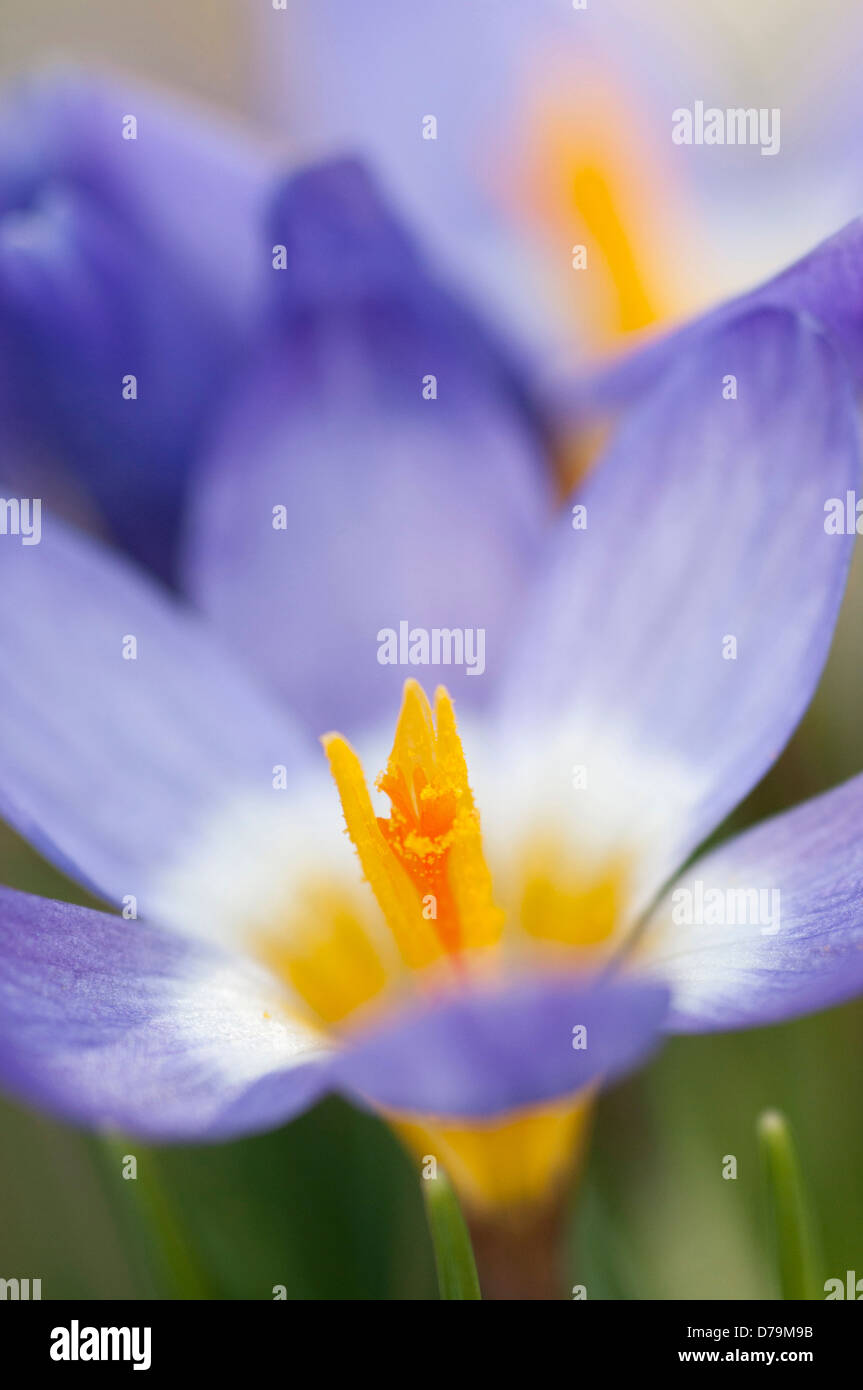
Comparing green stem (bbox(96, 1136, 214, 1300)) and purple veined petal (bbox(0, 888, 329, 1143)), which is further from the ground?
purple veined petal (bbox(0, 888, 329, 1143))

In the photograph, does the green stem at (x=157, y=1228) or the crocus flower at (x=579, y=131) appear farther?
the crocus flower at (x=579, y=131)

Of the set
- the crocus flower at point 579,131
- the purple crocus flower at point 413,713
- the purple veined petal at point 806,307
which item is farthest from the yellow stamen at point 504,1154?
the crocus flower at point 579,131

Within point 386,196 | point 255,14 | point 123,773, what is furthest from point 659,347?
point 255,14

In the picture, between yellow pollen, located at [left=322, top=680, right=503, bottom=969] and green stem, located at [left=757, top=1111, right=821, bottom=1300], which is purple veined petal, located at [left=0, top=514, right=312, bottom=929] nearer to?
yellow pollen, located at [left=322, top=680, right=503, bottom=969]

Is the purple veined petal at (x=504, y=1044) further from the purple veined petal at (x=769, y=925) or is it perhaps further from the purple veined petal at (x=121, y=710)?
the purple veined petal at (x=121, y=710)

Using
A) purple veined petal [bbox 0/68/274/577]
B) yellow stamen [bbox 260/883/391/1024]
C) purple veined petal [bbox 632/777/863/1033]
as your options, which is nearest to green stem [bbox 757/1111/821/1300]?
purple veined petal [bbox 632/777/863/1033]
